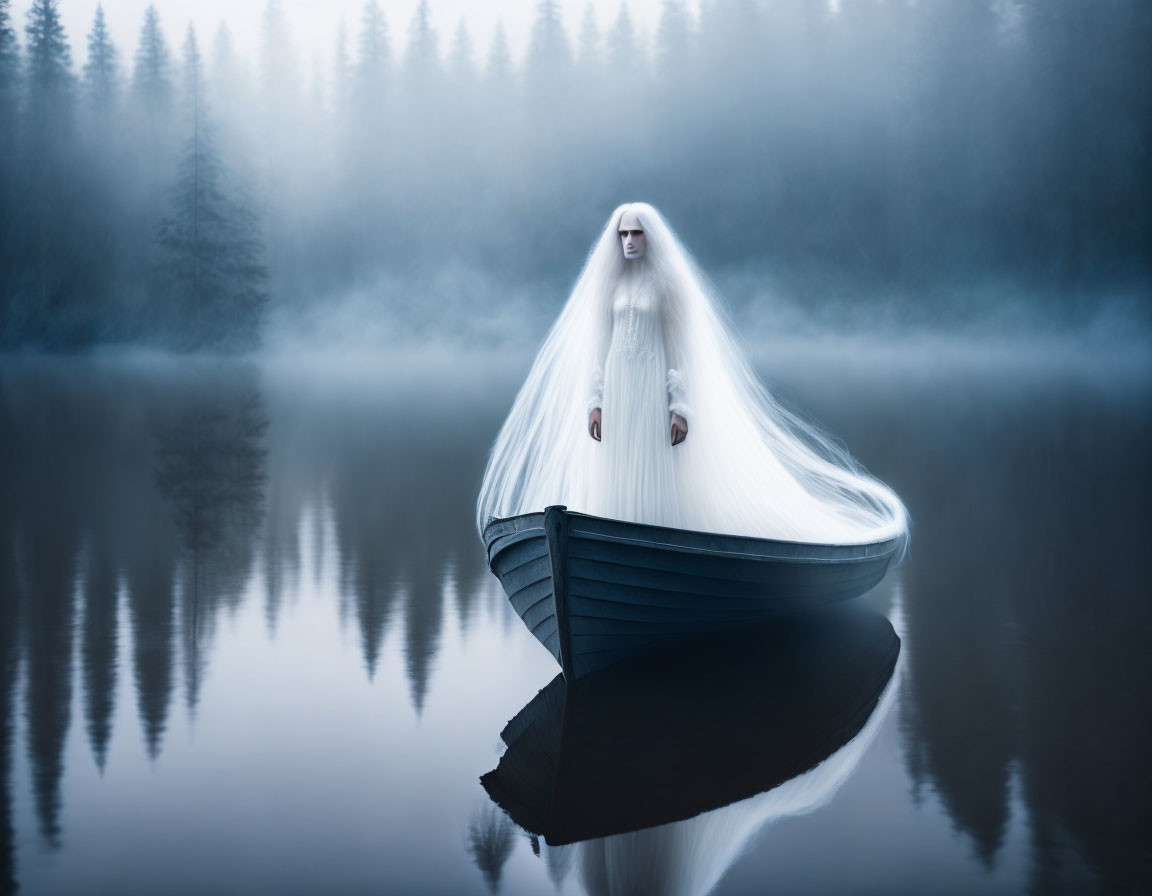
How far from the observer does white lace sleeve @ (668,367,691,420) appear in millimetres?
4242

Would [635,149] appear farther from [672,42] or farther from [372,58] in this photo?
[372,58]

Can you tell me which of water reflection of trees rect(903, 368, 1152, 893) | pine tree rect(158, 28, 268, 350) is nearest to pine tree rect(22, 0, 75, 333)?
pine tree rect(158, 28, 268, 350)

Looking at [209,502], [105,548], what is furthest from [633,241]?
[209,502]

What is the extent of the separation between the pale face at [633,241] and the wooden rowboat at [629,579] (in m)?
1.09

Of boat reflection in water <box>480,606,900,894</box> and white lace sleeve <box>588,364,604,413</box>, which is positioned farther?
white lace sleeve <box>588,364,604,413</box>

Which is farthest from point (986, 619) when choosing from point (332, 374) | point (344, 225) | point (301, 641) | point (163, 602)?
point (344, 225)

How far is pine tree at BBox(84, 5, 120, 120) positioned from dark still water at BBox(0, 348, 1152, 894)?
117 ft

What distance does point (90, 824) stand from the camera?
2.84m

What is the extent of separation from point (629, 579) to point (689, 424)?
0.74 m

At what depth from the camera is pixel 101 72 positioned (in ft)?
128

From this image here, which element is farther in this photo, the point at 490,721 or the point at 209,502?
the point at 209,502

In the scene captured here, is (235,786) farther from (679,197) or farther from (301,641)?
(679,197)

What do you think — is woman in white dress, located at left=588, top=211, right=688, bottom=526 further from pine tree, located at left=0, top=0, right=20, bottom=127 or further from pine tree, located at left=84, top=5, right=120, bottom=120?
pine tree, located at left=84, top=5, right=120, bottom=120

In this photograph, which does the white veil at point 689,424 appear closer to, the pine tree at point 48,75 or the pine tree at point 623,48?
the pine tree at point 48,75
